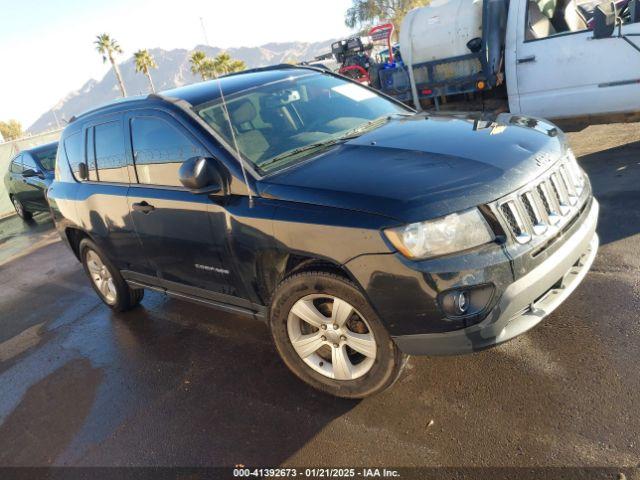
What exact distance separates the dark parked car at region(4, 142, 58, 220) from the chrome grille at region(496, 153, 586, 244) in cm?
937

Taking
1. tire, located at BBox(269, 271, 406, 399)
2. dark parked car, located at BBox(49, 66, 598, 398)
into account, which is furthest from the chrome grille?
tire, located at BBox(269, 271, 406, 399)

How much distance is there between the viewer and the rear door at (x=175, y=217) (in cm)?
332

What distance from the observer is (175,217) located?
3510 mm

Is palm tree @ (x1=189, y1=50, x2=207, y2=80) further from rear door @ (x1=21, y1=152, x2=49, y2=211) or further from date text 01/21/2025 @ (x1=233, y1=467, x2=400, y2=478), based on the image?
date text 01/21/2025 @ (x1=233, y1=467, x2=400, y2=478)

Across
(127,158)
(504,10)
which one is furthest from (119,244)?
(504,10)

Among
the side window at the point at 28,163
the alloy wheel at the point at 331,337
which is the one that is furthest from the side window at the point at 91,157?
the side window at the point at 28,163

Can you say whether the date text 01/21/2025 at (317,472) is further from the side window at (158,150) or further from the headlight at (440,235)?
the side window at (158,150)

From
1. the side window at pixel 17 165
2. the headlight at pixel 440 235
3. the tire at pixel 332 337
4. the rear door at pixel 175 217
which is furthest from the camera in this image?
the side window at pixel 17 165

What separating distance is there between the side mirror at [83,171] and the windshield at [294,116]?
5.41ft

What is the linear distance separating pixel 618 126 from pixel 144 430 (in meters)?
7.91

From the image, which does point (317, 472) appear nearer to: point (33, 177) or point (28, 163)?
point (33, 177)

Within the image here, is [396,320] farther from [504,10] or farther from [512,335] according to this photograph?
[504,10]

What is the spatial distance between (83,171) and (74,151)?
300 mm

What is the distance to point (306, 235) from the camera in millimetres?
2748
